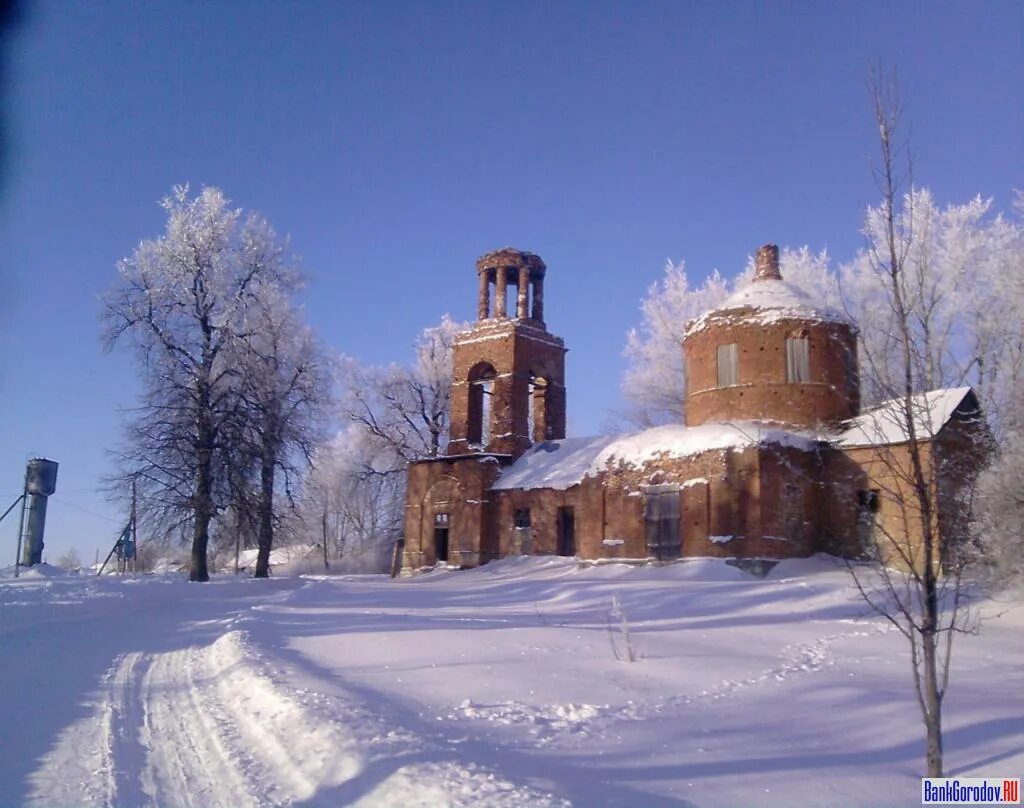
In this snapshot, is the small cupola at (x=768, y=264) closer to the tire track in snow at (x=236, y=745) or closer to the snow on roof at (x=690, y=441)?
the snow on roof at (x=690, y=441)

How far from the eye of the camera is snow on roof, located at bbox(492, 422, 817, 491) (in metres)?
25.9

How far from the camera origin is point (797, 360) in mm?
27828

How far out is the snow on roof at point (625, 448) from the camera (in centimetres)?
2591

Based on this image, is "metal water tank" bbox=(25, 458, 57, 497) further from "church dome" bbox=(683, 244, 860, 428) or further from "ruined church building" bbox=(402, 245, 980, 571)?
"church dome" bbox=(683, 244, 860, 428)

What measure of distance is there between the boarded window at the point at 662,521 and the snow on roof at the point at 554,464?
17.8ft

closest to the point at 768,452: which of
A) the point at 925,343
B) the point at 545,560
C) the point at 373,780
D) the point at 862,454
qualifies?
the point at 862,454

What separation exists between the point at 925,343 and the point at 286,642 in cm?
974

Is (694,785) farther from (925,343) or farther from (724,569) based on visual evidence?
(724,569)

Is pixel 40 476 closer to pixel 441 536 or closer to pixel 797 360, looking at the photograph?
pixel 441 536

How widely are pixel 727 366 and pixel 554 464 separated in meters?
9.57

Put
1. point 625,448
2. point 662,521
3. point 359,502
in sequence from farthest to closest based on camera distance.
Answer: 1. point 359,502
2. point 625,448
3. point 662,521

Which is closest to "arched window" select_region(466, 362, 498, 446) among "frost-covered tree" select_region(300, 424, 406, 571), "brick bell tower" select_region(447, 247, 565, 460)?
"brick bell tower" select_region(447, 247, 565, 460)

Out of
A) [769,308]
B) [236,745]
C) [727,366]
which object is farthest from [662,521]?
[236,745]

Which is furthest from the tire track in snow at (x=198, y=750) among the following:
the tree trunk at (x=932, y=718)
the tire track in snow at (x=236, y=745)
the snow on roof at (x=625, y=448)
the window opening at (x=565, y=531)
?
the window opening at (x=565, y=531)
